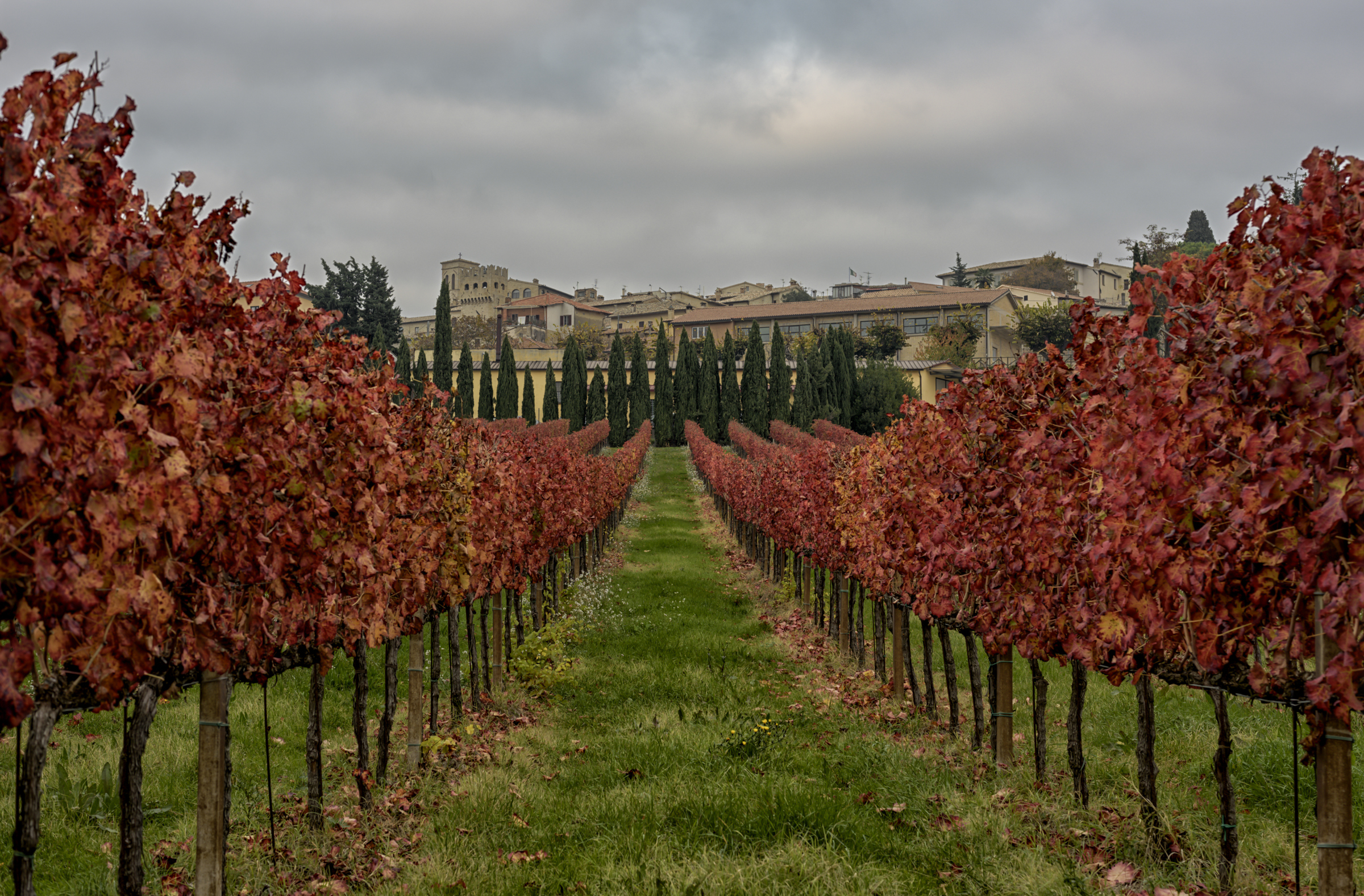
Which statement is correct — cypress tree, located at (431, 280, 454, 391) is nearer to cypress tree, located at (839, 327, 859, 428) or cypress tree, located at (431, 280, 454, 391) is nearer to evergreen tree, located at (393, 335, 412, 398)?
evergreen tree, located at (393, 335, 412, 398)

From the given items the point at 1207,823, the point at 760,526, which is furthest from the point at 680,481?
the point at 1207,823

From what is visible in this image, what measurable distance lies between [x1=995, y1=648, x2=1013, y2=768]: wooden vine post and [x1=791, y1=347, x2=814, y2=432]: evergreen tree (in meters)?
45.7

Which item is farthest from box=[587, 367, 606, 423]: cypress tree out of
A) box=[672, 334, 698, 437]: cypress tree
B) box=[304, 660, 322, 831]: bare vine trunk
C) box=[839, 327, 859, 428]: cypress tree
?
box=[304, 660, 322, 831]: bare vine trunk

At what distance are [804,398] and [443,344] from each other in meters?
20.5

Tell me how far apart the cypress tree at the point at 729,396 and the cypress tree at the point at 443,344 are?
16.3m

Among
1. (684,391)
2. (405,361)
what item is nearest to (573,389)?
(684,391)

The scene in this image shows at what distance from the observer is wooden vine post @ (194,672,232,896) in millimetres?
4316

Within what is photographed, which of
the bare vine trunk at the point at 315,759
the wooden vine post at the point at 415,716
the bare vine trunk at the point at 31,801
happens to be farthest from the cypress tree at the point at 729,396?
the bare vine trunk at the point at 31,801

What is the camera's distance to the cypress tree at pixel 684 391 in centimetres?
5756

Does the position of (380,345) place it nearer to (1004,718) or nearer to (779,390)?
(779,390)

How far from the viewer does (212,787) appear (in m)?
4.39

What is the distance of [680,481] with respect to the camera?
3944 cm

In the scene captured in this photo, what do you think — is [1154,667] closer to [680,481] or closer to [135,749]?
[135,749]

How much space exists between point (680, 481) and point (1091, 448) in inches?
1365
